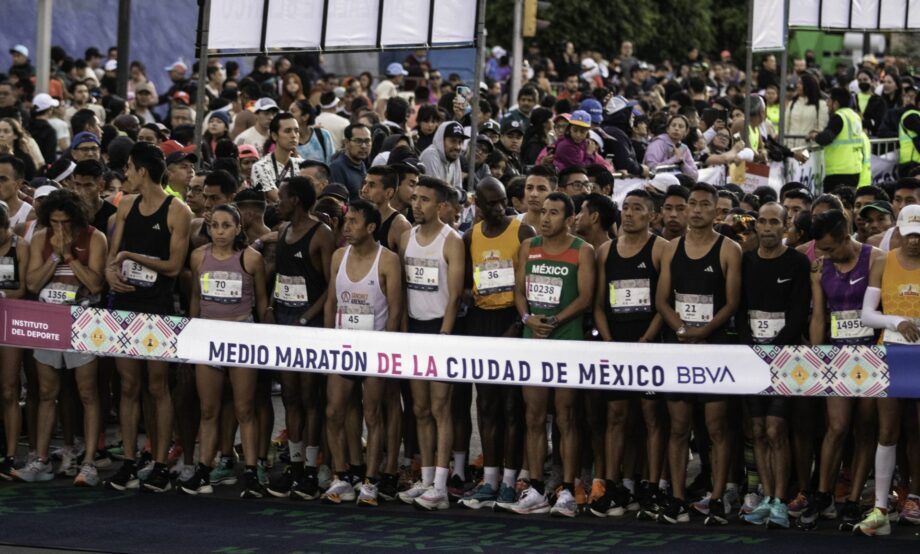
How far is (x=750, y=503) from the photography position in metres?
10.3

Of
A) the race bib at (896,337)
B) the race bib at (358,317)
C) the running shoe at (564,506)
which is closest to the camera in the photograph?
the race bib at (896,337)

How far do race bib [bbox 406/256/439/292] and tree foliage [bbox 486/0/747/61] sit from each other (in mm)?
28793

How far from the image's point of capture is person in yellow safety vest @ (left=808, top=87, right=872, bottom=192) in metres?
18.7

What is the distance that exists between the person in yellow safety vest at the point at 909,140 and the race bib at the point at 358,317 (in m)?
10.8

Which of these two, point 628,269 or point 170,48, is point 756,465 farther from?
point 170,48

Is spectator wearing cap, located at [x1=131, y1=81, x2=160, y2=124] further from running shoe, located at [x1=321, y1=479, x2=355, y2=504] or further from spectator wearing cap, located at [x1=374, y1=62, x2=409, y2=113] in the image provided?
running shoe, located at [x1=321, y1=479, x2=355, y2=504]

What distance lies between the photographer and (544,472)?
1146cm

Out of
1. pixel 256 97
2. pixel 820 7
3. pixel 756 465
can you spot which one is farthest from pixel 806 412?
pixel 256 97

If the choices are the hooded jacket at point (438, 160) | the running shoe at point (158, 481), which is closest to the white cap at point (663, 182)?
the hooded jacket at point (438, 160)

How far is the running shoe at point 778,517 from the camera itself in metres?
10.1

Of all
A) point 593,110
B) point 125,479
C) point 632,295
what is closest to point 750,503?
point 632,295

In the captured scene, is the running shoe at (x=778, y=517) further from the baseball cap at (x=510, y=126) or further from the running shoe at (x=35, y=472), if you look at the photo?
the baseball cap at (x=510, y=126)

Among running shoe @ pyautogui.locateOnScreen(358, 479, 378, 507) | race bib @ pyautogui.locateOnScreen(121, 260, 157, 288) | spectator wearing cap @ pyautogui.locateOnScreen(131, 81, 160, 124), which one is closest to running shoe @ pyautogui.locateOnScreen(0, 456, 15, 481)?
race bib @ pyautogui.locateOnScreen(121, 260, 157, 288)

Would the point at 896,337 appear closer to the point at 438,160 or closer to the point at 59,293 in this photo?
the point at 59,293
